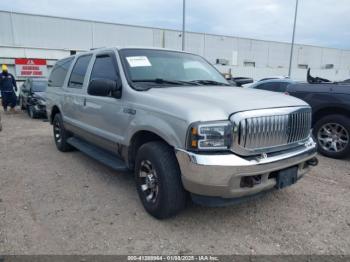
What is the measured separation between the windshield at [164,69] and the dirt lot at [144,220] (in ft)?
5.24

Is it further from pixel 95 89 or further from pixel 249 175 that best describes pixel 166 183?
pixel 95 89

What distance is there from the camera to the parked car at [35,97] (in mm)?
11203

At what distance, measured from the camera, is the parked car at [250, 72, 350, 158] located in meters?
5.34

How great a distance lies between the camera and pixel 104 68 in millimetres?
4207

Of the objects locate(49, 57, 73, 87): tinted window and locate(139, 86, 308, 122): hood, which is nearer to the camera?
locate(139, 86, 308, 122): hood

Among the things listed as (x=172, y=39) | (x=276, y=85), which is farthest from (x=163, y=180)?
(x=172, y=39)

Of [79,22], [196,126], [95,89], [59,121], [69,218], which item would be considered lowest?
[69,218]

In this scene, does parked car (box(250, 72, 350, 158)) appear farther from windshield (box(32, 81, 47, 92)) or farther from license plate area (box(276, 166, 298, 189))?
windshield (box(32, 81, 47, 92))

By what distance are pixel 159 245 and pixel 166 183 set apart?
594mm

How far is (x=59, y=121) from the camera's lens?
19.5 ft

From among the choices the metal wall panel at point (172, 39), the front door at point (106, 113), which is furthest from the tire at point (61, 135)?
the metal wall panel at point (172, 39)

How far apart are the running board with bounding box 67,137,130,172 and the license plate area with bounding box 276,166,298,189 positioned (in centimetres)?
184

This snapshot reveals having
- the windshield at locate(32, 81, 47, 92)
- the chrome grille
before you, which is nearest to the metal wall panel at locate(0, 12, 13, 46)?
the windshield at locate(32, 81, 47, 92)

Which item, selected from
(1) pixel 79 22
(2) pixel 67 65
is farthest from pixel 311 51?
(2) pixel 67 65
